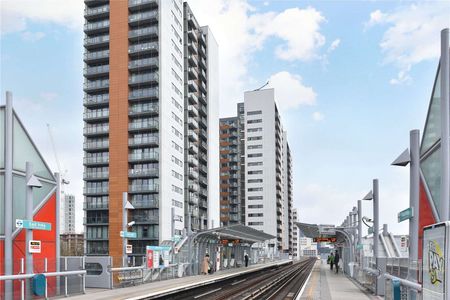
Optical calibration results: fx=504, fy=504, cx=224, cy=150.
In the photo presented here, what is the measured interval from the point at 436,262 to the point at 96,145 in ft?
238

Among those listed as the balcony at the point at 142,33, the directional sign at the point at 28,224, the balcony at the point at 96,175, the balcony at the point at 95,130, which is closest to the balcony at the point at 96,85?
the balcony at the point at 95,130

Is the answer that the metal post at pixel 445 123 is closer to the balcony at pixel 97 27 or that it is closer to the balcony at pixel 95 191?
the balcony at pixel 95 191

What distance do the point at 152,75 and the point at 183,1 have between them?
78.8 feet

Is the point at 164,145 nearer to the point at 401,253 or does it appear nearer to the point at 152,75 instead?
the point at 152,75

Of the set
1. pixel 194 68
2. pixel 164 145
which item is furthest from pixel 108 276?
pixel 194 68

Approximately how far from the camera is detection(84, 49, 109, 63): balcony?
255 ft

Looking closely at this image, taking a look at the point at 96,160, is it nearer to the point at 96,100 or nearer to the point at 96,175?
the point at 96,175

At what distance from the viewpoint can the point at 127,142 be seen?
245 feet

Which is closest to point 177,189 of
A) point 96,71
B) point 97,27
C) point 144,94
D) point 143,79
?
point 144,94

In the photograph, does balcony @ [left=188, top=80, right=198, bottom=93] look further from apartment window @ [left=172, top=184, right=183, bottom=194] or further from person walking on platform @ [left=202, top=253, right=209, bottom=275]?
person walking on platform @ [left=202, top=253, right=209, bottom=275]

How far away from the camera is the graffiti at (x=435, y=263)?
7.00 m

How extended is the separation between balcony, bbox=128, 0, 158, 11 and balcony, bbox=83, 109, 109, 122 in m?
16.4

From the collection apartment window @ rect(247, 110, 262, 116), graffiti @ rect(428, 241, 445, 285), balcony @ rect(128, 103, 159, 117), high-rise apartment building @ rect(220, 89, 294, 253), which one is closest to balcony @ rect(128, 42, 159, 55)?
balcony @ rect(128, 103, 159, 117)

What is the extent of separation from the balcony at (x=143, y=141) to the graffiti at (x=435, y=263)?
66815mm
